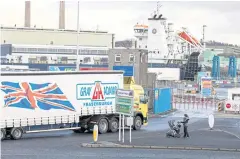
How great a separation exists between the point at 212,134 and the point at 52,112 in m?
8.85

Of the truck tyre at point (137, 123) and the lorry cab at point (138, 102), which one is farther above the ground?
the lorry cab at point (138, 102)

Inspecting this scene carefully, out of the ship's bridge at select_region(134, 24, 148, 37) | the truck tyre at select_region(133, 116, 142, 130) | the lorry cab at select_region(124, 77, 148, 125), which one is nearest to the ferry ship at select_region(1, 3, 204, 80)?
the ship's bridge at select_region(134, 24, 148, 37)

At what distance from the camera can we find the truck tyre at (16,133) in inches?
1031

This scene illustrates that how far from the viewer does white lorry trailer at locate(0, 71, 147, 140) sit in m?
26.2

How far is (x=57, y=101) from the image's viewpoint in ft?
92.8

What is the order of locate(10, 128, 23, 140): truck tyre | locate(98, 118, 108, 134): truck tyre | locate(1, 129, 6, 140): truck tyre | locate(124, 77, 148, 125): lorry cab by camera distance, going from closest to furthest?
locate(1, 129, 6, 140): truck tyre, locate(10, 128, 23, 140): truck tyre, locate(98, 118, 108, 134): truck tyre, locate(124, 77, 148, 125): lorry cab

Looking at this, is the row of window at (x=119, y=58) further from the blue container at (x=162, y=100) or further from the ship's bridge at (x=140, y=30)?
the ship's bridge at (x=140, y=30)

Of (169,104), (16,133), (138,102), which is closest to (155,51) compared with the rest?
(169,104)

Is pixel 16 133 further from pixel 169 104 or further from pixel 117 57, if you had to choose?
pixel 117 57

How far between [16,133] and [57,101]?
2.88 metres

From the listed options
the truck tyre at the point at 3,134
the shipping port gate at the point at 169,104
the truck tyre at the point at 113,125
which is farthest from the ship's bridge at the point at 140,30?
the truck tyre at the point at 3,134

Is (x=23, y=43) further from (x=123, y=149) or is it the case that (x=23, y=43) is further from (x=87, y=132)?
(x=123, y=149)

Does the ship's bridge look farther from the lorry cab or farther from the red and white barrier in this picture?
the lorry cab

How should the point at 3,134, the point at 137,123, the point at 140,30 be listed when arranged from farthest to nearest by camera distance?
the point at 140,30 → the point at 137,123 → the point at 3,134
